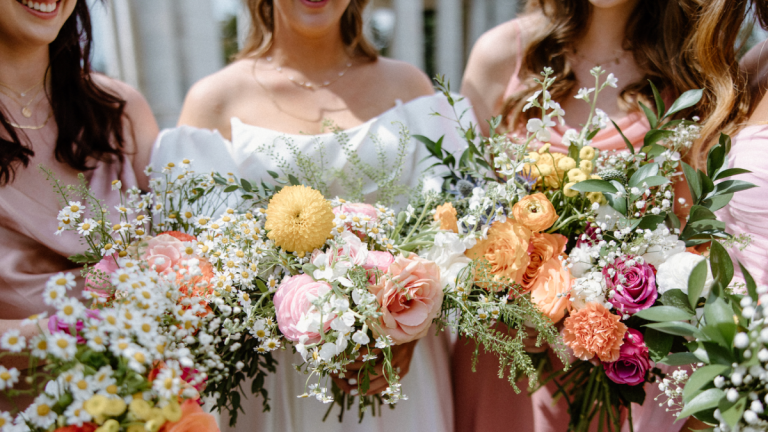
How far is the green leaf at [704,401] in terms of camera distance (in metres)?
0.93

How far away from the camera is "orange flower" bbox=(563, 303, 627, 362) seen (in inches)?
46.5

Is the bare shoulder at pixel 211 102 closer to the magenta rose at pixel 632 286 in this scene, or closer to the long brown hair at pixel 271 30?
the long brown hair at pixel 271 30

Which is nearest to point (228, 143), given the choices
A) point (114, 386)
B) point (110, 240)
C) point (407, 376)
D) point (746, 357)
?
point (110, 240)

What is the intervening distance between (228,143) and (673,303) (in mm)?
1450

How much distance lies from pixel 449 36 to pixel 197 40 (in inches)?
160

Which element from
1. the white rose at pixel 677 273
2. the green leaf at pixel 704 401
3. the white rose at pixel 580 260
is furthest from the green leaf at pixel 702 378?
the white rose at pixel 580 260

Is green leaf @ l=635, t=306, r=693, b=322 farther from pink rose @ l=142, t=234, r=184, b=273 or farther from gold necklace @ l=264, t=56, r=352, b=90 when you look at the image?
gold necklace @ l=264, t=56, r=352, b=90

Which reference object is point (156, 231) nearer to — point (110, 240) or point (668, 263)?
point (110, 240)

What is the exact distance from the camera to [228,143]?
5.96ft

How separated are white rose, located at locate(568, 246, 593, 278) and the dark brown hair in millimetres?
1404

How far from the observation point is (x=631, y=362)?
122 cm

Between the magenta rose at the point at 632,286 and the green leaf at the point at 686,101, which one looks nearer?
the magenta rose at the point at 632,286

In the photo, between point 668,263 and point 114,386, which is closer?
point 114,386

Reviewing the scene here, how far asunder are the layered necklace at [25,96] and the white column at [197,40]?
5.40 meters
